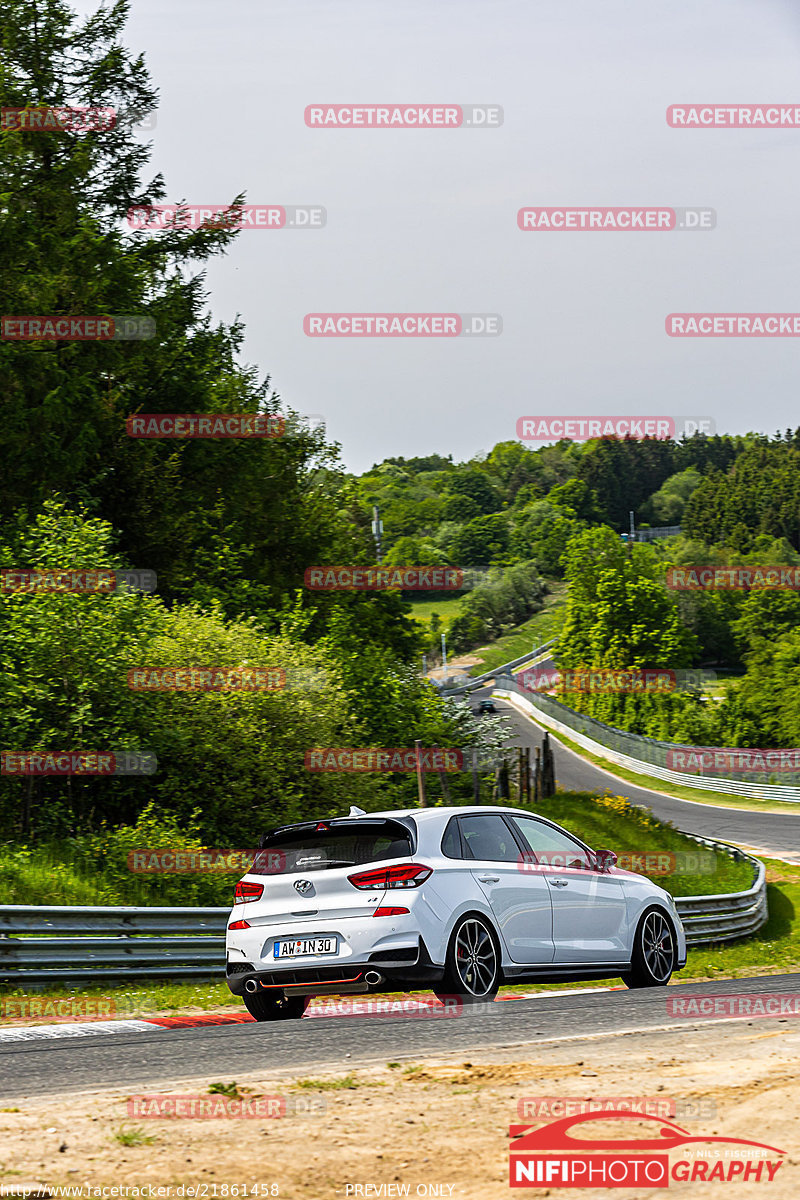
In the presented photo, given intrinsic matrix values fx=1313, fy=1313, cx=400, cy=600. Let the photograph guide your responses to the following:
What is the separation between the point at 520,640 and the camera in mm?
158000

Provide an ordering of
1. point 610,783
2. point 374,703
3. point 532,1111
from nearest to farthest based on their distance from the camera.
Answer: point 532,1111
point 374,703
point 610,783

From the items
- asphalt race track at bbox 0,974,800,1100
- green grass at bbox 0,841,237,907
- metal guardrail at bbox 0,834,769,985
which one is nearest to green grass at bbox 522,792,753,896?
green grass at bbox 0,841,237,907

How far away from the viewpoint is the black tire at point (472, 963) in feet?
30.2

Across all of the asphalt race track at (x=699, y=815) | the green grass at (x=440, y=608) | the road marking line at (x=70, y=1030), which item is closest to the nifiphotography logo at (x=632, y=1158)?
the road marking line at (x=70, y=1030)

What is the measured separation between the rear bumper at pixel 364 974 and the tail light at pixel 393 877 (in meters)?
0.42

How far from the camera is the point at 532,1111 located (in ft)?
18.1

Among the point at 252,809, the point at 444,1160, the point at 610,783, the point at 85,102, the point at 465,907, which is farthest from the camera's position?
the point at 610,783

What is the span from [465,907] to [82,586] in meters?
12.3

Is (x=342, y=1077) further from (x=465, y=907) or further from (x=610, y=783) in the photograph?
(x=610, y=783)

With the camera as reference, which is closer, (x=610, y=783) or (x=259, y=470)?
(x=259, y=470)

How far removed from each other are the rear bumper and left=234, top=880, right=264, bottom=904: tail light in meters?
0.56

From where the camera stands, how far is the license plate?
910 cm

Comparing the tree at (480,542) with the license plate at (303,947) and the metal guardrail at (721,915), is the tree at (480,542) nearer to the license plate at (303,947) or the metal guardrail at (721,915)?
the metal guardrail at (721,915)

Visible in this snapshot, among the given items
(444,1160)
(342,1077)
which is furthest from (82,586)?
(444,1160)
